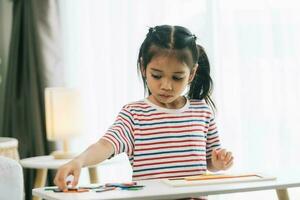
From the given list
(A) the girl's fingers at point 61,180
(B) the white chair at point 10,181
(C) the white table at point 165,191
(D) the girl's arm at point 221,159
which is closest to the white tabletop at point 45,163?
(B) the white chair at point 10,181

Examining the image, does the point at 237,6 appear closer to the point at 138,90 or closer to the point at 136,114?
the point at 138,90

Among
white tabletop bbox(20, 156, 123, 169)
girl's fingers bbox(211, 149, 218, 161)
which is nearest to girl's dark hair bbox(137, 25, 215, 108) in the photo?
girl's fingers bbox(211, 149, 218, 161)

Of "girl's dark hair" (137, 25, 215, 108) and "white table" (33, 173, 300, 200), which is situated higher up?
"girl's dark hair" (137, 25, 215, 108)

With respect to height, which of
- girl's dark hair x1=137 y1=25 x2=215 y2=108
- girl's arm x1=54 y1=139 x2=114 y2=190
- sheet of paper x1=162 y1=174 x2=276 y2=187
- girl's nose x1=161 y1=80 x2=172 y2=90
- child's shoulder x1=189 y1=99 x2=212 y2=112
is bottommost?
sheet of paper x1=162 y1=174 x2=276 y2=187

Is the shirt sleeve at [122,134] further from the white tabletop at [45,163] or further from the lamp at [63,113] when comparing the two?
the lamp at [63,113]

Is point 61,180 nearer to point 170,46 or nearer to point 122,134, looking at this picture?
point 122,134

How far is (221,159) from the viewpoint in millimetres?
1852

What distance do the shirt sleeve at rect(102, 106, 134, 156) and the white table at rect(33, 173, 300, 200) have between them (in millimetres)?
155

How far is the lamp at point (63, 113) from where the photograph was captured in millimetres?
3057

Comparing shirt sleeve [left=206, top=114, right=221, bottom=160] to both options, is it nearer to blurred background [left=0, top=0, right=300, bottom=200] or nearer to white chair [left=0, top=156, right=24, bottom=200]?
white chair [left=0, top=156, right=24, bottom=200]

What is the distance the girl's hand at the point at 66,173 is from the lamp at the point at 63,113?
1.56 meters

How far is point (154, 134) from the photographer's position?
183 centimetres

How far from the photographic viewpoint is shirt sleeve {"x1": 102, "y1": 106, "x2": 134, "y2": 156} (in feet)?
5.69

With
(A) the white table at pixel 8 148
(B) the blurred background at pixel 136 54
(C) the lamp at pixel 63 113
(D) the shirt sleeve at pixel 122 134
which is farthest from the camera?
(B) the blurred background at pixel 136 54
